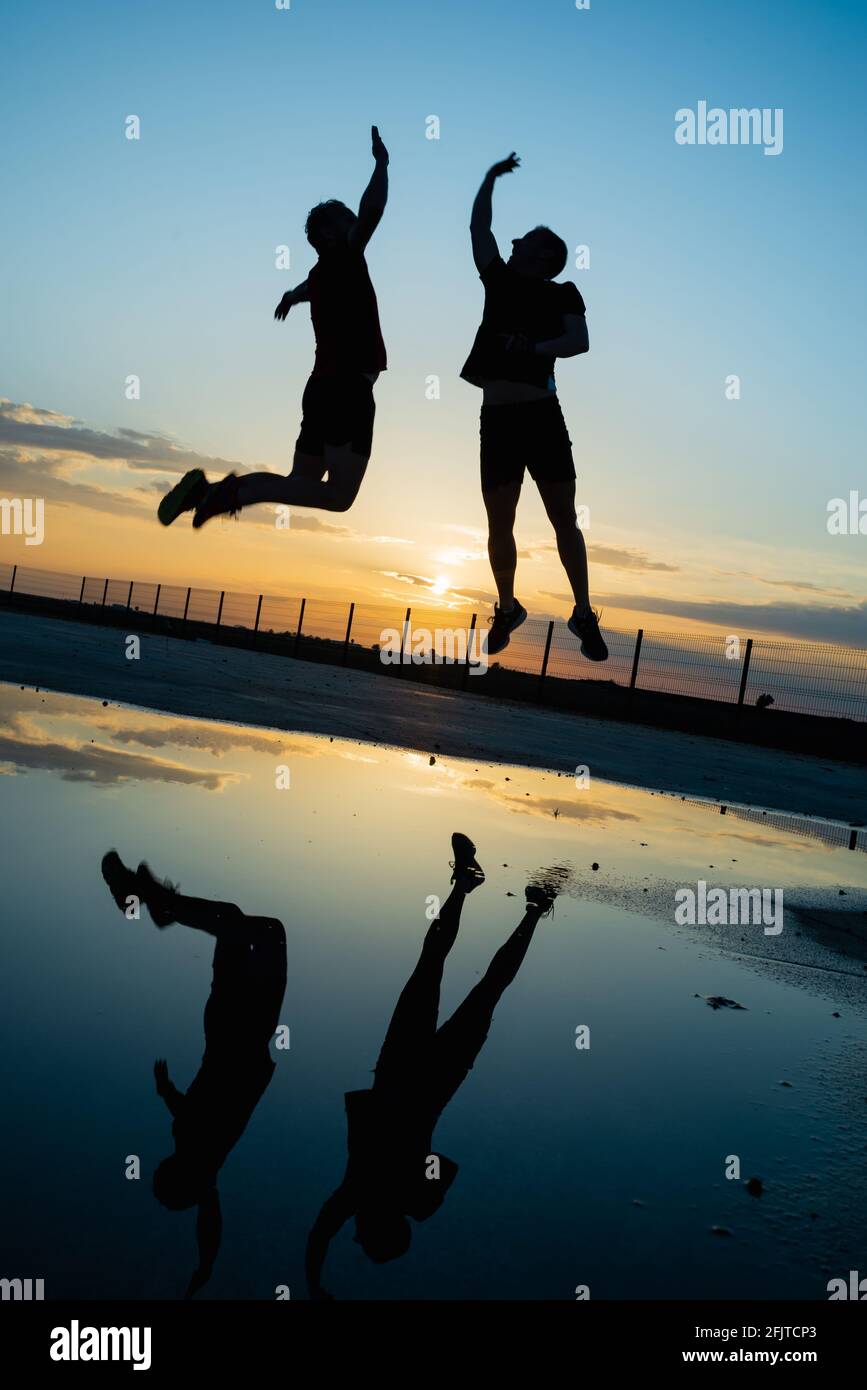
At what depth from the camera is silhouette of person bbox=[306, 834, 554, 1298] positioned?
161 cm

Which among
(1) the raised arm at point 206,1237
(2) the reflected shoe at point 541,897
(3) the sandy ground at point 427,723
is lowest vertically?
(1) the raised arm at point 206,1237

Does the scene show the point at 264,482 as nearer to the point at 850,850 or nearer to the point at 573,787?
the point at 573,787

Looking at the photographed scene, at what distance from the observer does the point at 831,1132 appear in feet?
7.23

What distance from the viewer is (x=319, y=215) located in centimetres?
529

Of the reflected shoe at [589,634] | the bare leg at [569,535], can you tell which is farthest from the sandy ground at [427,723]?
the bare leg at [569,535]

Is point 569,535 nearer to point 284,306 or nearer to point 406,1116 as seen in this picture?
point 284,306

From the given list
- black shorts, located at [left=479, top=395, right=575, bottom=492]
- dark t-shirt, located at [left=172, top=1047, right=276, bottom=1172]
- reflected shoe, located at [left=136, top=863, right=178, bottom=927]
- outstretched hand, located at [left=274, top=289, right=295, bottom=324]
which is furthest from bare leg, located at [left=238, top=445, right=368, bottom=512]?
dark t-shirt, located at [left=172, top=1047, right=276, bottom=1172]

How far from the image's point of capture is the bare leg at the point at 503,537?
18.8 feet

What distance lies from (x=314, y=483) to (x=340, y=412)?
1.33ft

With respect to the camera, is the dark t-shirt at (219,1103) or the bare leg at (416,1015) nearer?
the dark t-shirt at (219,1103)

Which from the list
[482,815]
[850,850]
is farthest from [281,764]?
[850,850]

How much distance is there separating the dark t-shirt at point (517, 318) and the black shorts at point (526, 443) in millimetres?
217

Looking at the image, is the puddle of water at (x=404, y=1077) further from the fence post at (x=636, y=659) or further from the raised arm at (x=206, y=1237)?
the fence post at (x=636, y=659)
